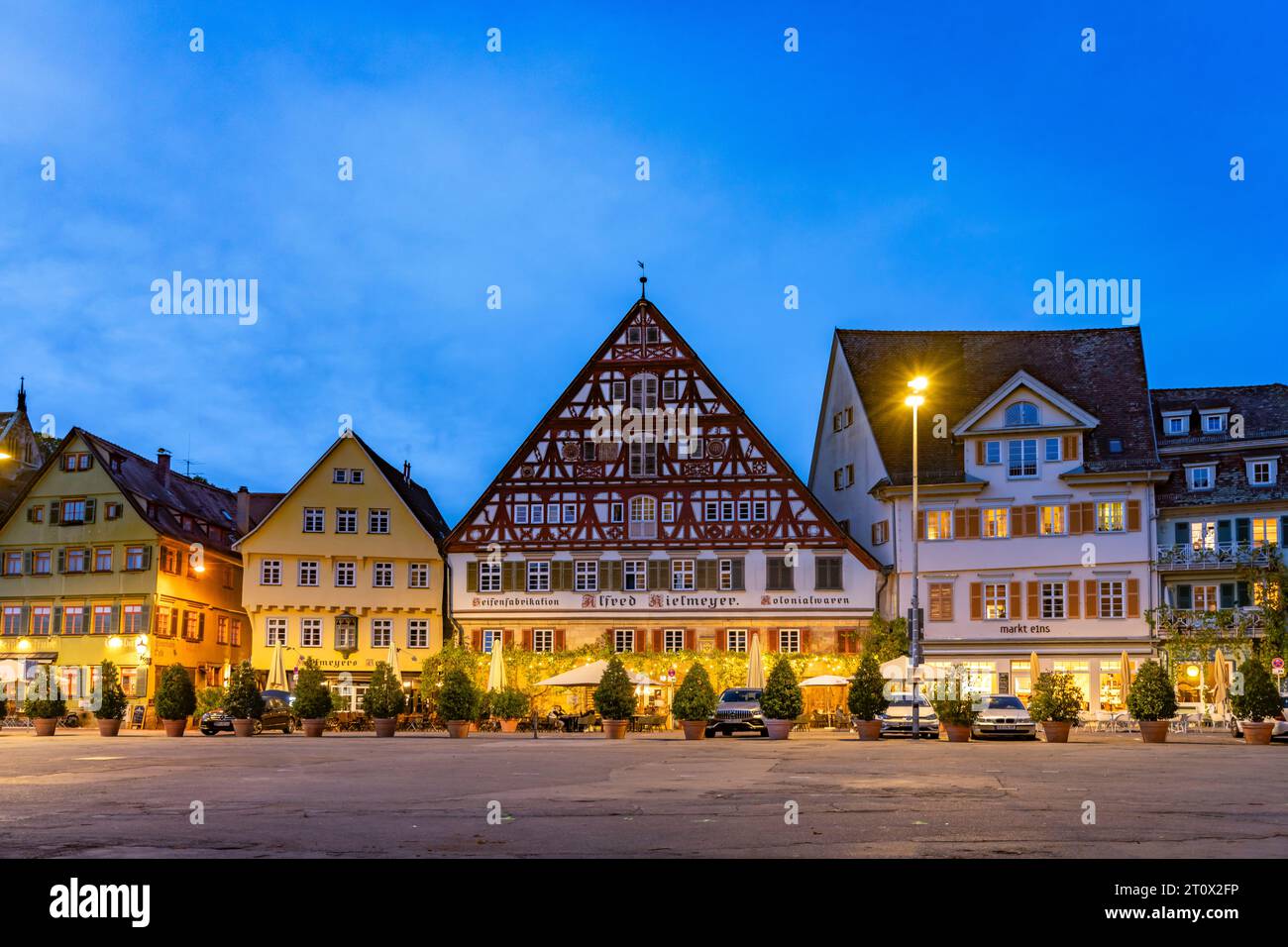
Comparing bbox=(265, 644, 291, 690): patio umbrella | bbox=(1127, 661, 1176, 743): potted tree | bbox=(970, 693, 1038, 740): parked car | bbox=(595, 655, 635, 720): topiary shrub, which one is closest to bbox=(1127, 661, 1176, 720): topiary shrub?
bbox=(1127, 661, 1176, 743): potted tree

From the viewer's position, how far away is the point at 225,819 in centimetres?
1388

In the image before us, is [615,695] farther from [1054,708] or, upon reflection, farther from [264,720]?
[264,720]

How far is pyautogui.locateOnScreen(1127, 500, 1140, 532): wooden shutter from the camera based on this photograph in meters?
58.2

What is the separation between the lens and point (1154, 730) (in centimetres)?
3831

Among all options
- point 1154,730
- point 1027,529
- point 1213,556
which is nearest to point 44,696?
point 1027,529

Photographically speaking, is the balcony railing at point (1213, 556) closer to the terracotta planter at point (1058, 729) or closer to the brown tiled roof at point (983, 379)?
the brown tiled roof at point (983, 379)

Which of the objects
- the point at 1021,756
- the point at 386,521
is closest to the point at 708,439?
the point at 386,521

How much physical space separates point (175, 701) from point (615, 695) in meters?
14.2

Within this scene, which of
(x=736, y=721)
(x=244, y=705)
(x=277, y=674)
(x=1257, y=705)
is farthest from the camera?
(x=277, y=674)

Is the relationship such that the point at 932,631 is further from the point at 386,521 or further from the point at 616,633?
the point at 386,521

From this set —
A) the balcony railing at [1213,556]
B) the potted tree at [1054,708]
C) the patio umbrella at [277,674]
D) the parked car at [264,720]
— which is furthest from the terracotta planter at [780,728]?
the patio umbrella at [277,674]

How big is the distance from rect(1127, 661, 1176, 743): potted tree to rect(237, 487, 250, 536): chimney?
50136 millimetres
